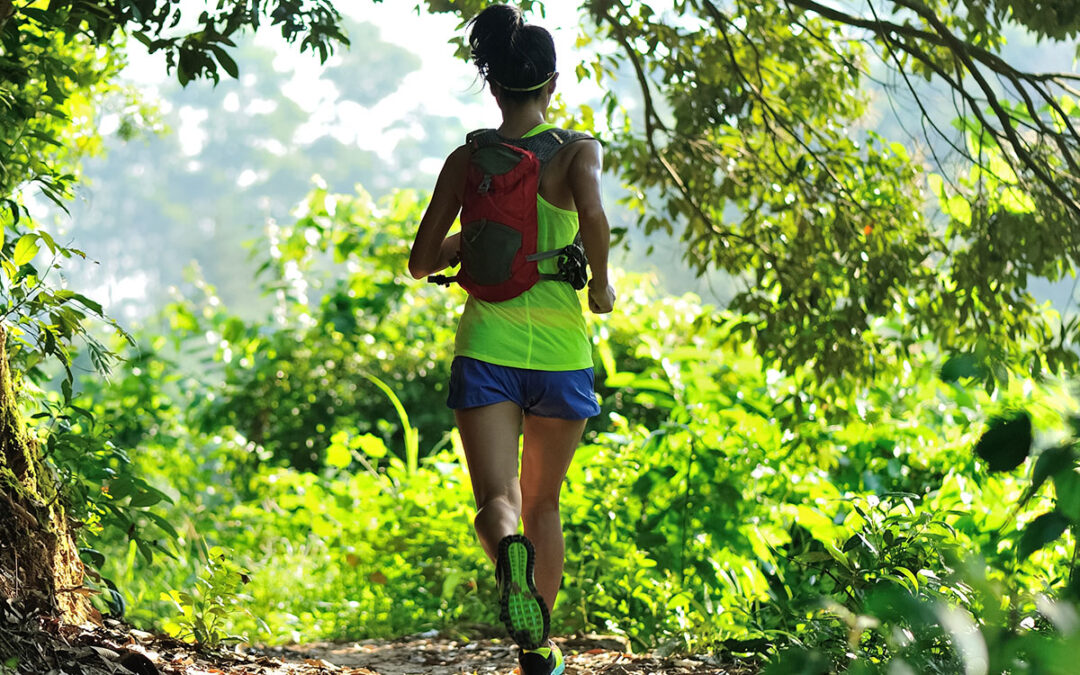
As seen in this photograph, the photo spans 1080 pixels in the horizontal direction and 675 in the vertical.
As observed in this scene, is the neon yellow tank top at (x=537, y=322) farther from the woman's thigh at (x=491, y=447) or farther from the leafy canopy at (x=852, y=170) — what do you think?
the leafy canopy at (x=852, y=170)

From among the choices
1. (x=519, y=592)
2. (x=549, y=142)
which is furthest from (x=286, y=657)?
(x=549, y=142)

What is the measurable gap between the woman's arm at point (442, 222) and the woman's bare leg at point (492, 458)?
0.39 meters

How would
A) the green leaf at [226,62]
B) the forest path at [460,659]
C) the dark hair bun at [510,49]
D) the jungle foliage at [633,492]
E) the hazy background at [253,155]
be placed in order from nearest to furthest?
the jungle foliage at [633,492]
the dark hair bun at [510,49]
the green leaf at [226,62]
the forest path at [460,659]
the hazy background at [253,155]

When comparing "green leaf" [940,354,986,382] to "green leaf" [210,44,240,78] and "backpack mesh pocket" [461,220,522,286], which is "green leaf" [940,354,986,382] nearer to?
"backpack mesh pocket" [461,220,522,286]

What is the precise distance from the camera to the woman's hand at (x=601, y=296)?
8.98 feet

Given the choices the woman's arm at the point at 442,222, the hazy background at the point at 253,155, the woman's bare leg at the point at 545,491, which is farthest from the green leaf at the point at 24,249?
the hazy background at the point at 253,155

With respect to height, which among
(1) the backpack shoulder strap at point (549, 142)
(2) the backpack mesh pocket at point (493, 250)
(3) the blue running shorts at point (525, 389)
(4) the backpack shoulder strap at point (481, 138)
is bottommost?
(3) the blue running shorts at point (525, 389)

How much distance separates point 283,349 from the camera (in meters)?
7.44

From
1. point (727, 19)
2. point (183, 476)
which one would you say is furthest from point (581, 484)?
point (183, 476)

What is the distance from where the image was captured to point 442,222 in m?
2.75

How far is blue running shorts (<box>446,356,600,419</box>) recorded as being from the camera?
2584 millimetres

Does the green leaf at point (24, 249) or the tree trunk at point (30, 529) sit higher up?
the green leaf at point (24, 249)

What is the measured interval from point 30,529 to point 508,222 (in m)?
1.34

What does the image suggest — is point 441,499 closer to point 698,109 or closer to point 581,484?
point 581,484
